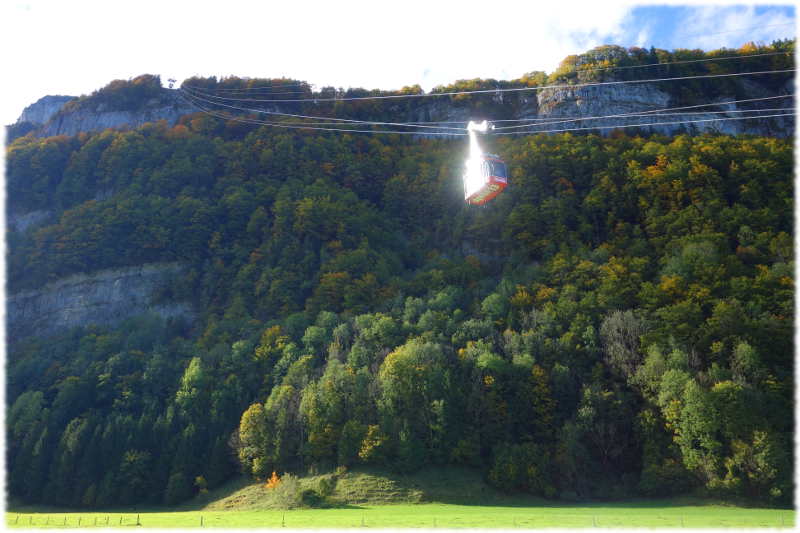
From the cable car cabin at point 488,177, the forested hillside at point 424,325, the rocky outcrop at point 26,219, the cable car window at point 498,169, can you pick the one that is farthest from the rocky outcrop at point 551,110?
the cable car window at point 498,169

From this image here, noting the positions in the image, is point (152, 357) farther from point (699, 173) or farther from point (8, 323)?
point (699, 173)

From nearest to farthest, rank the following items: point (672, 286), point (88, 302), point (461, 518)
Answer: point (461, 518), point (672, 286), point (88, 302)

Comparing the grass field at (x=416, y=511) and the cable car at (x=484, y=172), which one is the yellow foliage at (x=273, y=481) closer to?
the grass field at (x=416, y=511)

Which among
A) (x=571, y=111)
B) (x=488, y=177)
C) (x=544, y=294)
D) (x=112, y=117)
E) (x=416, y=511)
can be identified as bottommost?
(x=416, y=511)

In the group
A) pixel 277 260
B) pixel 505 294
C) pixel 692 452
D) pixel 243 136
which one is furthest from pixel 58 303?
pixel 692 452

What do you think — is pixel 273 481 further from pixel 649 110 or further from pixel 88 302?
pixel 649 110

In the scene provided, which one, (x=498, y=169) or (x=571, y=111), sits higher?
(x=571, y=111)

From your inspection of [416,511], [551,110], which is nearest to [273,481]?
[416,511]

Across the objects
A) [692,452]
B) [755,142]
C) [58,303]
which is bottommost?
[692,452]
